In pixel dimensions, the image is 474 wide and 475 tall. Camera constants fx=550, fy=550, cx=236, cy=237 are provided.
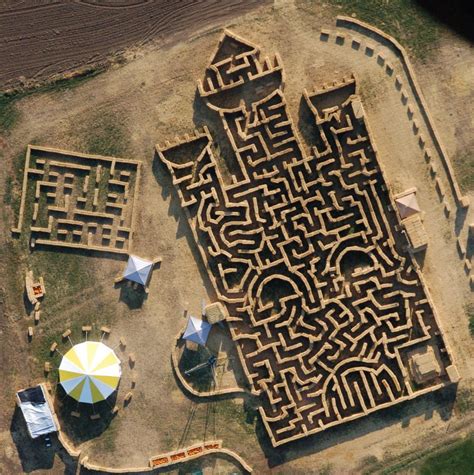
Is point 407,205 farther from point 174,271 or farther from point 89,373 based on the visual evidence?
point 89,373

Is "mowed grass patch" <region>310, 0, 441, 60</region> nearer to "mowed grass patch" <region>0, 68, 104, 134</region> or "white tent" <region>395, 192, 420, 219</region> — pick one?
"white tent" <region>395, 192, 420, 219</region>

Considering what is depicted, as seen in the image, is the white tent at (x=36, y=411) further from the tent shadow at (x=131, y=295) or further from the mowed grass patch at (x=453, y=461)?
the mowed grass patch at (x=453, y=461)

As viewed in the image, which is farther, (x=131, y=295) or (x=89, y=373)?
(x=131, y=295)

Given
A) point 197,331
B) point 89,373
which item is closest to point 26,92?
point 89,373

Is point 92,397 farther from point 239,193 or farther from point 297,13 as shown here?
point 297,13

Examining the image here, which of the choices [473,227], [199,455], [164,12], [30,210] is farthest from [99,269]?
[473,227]

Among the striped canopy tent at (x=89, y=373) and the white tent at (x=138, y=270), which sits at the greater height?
the white tent at (x=138, y=270)

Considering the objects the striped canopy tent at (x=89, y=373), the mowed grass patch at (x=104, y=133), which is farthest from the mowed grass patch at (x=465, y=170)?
the striped canopy tent at (x=89, y=373)
